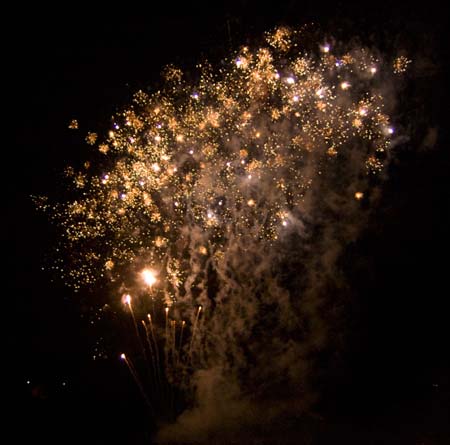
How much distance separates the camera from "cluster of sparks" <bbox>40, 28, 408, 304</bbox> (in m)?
2.86

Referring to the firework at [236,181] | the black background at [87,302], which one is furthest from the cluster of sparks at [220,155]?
the black background at [87,302]

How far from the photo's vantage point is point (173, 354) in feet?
11.0

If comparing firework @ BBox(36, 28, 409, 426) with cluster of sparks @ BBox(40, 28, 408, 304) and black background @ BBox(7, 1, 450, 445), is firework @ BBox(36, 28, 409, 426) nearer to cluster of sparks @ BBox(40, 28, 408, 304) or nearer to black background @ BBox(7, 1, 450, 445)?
cluster of sparks @ BBox(40, 28, 408, 304)

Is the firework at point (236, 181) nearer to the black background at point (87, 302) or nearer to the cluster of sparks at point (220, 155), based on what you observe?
the cluster of sparks at point (220, 155)

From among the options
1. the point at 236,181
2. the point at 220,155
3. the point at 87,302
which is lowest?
the point at 87,302

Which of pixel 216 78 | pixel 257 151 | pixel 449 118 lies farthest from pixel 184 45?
pixel 449 118

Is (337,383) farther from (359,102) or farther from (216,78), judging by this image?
(216,78)

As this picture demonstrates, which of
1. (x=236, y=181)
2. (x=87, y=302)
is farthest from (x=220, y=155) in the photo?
(x=87, y=302)

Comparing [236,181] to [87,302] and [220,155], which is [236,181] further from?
[87,302]

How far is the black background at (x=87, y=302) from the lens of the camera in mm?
2775

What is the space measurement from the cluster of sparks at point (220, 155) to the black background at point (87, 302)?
193 mm

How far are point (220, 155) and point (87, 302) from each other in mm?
1791

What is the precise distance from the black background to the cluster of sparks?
0.19m

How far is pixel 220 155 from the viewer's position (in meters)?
2.94
